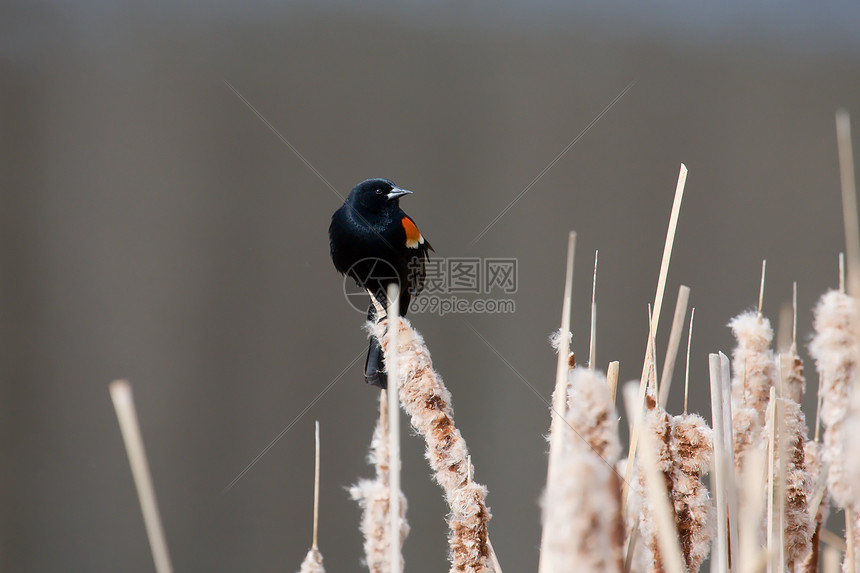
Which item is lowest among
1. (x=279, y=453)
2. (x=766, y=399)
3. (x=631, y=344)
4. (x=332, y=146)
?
(x=766, y=399)

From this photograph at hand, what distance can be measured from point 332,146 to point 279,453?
1.24 m

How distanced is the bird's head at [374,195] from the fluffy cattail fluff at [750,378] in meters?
1.09

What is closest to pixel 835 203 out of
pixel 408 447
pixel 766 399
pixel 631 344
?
pixel 631 344

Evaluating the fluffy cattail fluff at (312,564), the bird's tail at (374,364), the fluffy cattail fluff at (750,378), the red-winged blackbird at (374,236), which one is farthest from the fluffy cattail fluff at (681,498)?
the red-winged blackbird at (374,236)

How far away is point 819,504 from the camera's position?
0.91m

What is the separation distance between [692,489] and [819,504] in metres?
0.33

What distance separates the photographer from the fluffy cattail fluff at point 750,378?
0.81 metres

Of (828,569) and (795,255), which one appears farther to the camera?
(795,255)

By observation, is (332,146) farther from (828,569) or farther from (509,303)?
(828,569)

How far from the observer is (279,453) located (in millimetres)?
2652

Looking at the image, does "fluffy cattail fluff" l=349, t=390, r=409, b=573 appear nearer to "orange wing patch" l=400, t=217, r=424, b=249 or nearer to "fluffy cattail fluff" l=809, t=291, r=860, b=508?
"fluffy cattail fluff" l=809, t=291, r=860, b=508

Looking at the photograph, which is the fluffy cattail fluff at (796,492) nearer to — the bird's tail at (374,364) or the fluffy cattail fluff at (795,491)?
the fluffy cattail fluff at (795,491)

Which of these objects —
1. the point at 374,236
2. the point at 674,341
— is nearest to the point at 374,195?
the point at 374,236

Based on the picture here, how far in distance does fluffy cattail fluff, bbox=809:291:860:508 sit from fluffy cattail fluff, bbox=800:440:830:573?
0.16 ft
